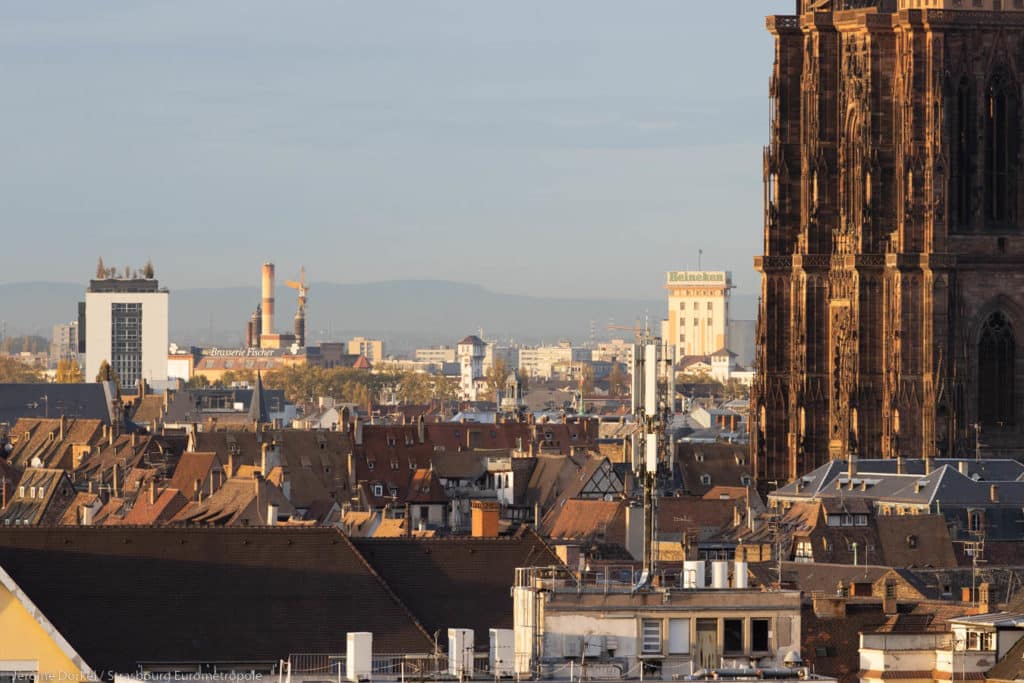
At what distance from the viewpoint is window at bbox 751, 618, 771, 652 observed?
43469mm

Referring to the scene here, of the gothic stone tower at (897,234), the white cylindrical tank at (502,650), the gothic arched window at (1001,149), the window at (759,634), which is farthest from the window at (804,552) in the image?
the white cylindrical tank at (502,650)

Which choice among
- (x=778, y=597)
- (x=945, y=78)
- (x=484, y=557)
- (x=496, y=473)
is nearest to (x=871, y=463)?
(x=945, y=78)

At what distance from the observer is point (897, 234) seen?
124 meters

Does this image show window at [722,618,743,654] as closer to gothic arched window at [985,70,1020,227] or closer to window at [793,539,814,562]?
window at [793,539,814,562]

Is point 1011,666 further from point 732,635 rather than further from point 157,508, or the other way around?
point 157,508

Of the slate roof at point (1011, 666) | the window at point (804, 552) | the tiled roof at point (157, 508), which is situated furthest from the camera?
the tiled roof at point (157, 508)

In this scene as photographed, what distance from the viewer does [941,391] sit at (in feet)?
403

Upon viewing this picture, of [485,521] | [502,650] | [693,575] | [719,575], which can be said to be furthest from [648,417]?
[485,521]

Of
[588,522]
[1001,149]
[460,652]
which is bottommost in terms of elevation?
[588,522]

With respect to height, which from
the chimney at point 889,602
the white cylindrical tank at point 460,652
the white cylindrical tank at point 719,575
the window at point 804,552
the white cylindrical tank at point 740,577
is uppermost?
the white cylindrical tank at point 719,575

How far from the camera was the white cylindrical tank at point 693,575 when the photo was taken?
149ft

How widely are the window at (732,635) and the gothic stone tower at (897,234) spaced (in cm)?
7839

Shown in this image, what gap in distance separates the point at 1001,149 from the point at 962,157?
5.04 ft

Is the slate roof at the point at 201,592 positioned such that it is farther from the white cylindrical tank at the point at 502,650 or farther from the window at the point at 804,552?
the window at the point at 804,552
